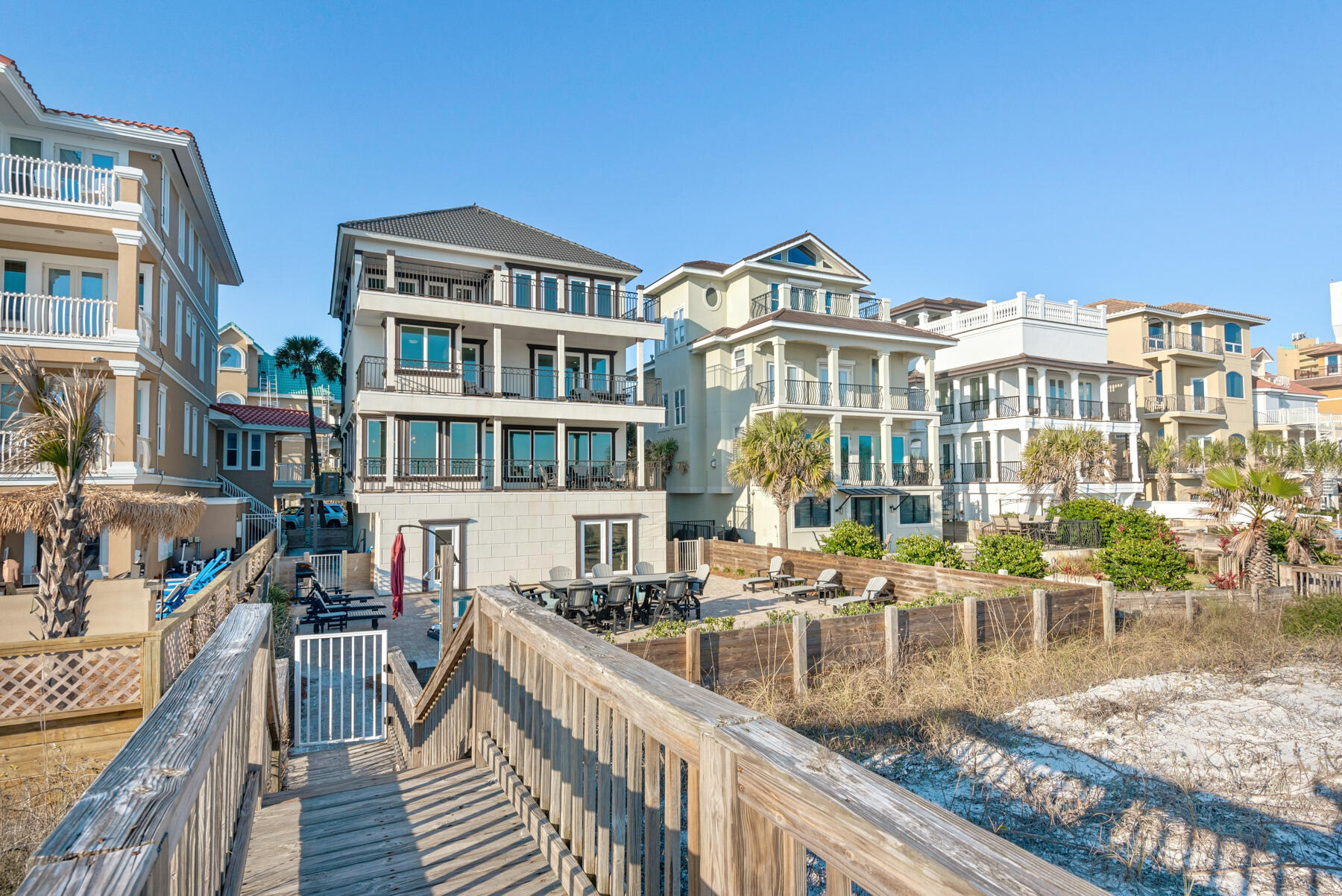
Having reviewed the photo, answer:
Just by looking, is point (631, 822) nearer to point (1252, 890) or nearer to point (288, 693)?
point (1252, 890)

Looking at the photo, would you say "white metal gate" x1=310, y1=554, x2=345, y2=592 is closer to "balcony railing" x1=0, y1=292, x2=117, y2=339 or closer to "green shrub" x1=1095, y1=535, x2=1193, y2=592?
"balcony railing" x1=0, y1=292, x2=117, y2=339

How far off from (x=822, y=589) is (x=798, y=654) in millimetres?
8501

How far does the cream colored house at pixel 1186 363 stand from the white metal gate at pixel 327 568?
41052 millimetres

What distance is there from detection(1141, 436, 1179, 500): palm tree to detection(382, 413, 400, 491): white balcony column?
3863cm

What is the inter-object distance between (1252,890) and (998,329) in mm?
34309

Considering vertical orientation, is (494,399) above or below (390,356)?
below

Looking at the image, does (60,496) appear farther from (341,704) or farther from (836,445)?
(836,445)

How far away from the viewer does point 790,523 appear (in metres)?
27.5

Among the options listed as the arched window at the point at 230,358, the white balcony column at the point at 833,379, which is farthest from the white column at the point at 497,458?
the arched window at the point at 230,358

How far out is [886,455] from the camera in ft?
98.3

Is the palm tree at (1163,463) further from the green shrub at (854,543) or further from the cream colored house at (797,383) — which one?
the green shrub at (854,543)

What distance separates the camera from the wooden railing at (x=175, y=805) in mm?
1125

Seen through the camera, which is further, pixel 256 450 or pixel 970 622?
pixel 256 450

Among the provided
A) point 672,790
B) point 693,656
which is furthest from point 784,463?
point 672,790
